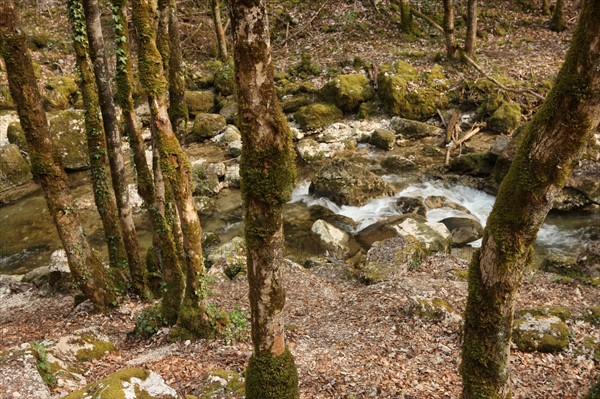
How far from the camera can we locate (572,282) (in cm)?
947

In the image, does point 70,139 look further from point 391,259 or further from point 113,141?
point 391,259

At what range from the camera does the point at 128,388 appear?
4.51 m

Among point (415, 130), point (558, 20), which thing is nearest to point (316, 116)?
point (415, 130)

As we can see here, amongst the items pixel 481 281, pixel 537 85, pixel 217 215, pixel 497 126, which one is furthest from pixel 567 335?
pixel 537 85

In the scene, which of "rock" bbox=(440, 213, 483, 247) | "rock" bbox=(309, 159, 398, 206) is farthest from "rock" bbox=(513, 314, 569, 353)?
"rock" bbox=(309, 159, 398, 206)

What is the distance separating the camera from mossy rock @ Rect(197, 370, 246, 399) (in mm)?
5539

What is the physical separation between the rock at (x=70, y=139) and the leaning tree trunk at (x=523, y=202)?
60.1ft

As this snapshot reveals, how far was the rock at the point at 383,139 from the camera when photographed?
1966cm

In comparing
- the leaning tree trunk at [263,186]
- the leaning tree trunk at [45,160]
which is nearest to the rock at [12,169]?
the leaning tree trunk at [45,160]

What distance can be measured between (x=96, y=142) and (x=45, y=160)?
1.72 meters

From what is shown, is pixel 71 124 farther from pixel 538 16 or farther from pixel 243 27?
pixel 538 16

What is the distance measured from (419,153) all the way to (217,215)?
8949mm

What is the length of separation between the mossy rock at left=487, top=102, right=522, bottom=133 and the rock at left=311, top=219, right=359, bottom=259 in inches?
395

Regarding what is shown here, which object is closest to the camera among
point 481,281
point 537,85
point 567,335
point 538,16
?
point 481,281
